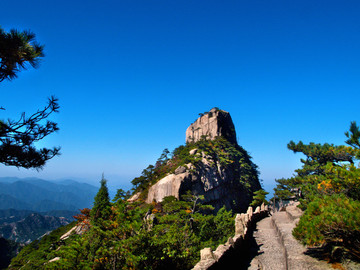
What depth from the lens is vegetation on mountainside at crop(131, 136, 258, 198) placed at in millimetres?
34812

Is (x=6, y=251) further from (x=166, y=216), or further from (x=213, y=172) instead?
(x=166, y=216)

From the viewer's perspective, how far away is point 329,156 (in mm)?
23656

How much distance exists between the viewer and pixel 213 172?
119 feet

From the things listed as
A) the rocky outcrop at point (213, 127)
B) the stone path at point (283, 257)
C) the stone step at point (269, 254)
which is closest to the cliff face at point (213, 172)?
the rocky outcrop at point (213, 127)

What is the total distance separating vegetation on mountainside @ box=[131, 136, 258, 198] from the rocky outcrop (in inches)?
175

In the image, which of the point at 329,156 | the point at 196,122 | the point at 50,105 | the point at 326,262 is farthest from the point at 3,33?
the point at 196,122

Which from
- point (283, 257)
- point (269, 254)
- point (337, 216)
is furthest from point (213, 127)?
point (337, 216)

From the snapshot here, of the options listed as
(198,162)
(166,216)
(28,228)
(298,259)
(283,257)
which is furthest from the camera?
(28,228)

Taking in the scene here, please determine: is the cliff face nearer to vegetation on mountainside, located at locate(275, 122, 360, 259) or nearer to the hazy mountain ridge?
vegetation on mountainside, located at locate(275, 122, 360, 259)

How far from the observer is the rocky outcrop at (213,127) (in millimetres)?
48969

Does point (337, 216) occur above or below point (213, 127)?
below

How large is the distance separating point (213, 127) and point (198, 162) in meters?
17.2

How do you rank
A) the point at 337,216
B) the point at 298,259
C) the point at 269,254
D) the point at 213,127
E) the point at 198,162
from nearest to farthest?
the point at 337,216 → the point at 298,259 → the point at 269,254 → the point at 198,162 → the point at 213,127

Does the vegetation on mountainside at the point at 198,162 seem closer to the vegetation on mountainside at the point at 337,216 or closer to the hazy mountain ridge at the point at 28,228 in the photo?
the vegetation on mountainside at the point at 337,216
